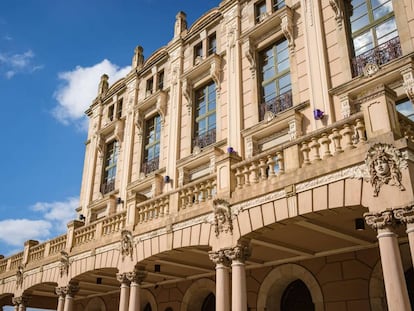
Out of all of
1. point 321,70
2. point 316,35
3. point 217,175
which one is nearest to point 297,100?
point 321,70

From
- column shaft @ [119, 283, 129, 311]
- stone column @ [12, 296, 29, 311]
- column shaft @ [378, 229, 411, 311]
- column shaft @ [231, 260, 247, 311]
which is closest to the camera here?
column shaft @ [378, 229, 411, 311]

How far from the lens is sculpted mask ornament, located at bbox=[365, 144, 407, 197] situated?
7957mm

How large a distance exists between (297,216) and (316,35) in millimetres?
9400

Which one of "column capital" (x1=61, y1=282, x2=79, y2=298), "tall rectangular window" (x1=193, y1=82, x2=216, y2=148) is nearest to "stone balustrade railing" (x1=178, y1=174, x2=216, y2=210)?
"tall rectangular window" (x1=193, y1=82, x2=216, y2=148)

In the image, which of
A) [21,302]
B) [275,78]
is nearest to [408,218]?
[275,78]

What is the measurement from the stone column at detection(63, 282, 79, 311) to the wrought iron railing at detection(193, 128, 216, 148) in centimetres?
826

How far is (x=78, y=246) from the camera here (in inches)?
678

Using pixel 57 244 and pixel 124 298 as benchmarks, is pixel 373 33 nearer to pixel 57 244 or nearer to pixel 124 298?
pixel 124 298

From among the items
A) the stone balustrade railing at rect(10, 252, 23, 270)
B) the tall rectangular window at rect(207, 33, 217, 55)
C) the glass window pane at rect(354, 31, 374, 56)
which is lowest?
the stone balustrade railing at rect(10, 252, 23, 270)

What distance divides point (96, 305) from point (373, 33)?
769 inches

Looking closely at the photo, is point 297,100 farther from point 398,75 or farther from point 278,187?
point 278,187

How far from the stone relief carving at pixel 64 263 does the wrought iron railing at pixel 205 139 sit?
7.73 meters

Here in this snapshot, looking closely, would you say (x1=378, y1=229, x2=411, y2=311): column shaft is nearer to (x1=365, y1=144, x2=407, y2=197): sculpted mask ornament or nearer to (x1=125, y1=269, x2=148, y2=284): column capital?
(x1=365, y1=144, x2=407, y2=197): sculpted mask ornament

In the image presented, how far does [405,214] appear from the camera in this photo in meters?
7.68
